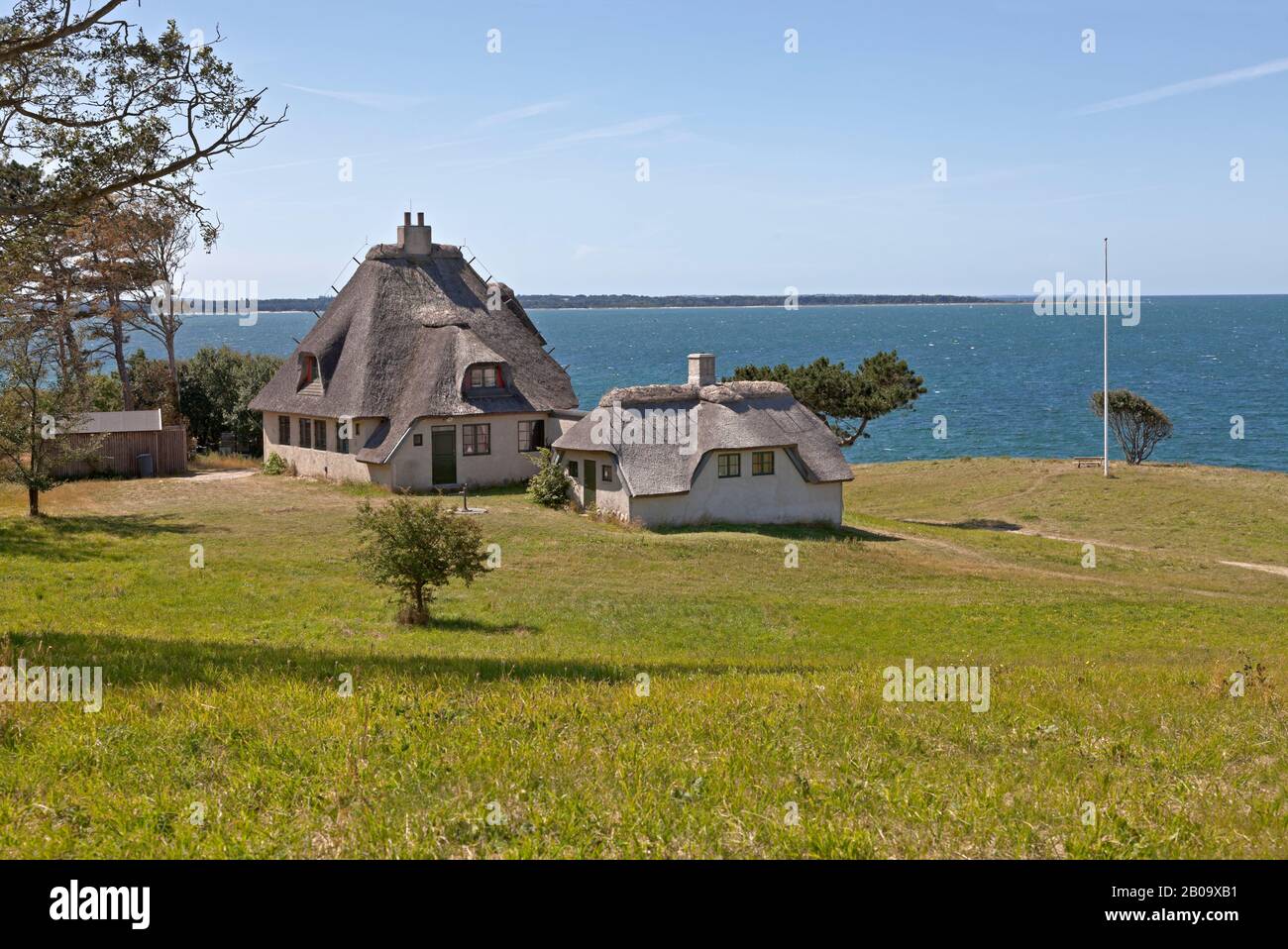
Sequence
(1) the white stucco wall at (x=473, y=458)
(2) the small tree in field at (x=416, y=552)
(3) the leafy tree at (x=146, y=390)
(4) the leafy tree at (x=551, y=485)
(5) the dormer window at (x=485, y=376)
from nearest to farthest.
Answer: (2) the small tree in field at (x=416, y=552) < (4) the leafy tree at (x=551, y=485) < (1) the white stucco wall at (x=473, y=458) < (5) the dormer window at (x=485, y=376) < (3) the leafy tree at (x=146, y=390)

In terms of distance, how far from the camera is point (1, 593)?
844 inches

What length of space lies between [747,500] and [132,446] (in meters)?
22.5

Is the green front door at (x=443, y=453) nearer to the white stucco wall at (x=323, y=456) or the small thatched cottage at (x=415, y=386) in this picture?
the small thatched cottage at (x=415, y=386)

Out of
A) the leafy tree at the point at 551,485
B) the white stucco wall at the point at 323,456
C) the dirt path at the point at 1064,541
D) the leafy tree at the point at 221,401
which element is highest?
the leafy tree at the point at 221,401

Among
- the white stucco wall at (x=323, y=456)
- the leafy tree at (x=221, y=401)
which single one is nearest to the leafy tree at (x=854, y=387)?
the white stucco wall at (x=323, y=456)

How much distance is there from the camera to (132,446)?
4197cm

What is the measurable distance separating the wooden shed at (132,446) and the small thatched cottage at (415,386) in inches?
154

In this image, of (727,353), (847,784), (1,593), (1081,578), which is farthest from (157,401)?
(727,353)

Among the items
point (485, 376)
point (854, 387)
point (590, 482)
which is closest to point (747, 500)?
point (590, 482)

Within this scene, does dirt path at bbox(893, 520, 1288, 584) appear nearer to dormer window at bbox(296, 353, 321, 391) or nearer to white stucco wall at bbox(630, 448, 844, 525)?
white stucco wall at bbox(630, 448, 844, 525)

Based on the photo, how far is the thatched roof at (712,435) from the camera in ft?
120

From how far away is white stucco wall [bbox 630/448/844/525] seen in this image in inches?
1435

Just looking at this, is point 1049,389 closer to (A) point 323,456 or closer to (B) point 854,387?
(B) point 854,387

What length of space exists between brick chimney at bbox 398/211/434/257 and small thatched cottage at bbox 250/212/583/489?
Answer: 0.04 m
